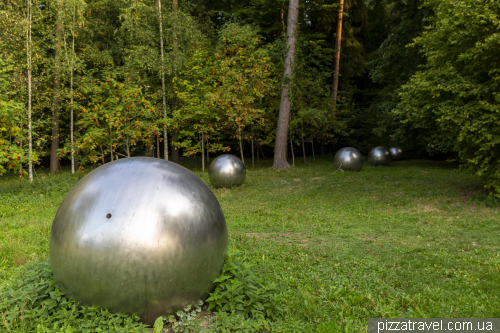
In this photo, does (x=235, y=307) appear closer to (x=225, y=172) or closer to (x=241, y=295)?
(x=241, y=295)

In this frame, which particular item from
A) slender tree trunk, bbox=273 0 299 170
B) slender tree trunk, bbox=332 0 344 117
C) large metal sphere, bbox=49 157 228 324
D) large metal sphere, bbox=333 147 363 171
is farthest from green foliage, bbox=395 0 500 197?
slender tree trunk, bbox=332 0 344 117

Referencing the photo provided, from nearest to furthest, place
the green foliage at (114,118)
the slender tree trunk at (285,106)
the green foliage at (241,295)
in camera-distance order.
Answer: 1. the green foliage at (241,295)
2. the green foliage at (114,118)
3. the slender tree trunk at (285,106)

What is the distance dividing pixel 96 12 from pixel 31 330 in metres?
27.1

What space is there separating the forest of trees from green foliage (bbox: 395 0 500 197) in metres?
0.05

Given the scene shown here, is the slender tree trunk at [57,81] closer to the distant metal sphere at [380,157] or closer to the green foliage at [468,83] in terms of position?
the green foliage at [468,83]

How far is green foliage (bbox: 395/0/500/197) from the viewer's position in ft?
34.0

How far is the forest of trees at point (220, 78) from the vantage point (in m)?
11.5

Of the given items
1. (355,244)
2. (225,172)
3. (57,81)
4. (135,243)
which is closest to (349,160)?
(225,172)

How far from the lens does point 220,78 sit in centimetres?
2330

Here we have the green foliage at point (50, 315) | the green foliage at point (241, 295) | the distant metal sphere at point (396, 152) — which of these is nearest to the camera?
the green foliage at point (50, 315)

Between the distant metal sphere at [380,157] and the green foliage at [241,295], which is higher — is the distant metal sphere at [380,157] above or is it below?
below

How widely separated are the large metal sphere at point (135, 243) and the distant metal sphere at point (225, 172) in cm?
1141

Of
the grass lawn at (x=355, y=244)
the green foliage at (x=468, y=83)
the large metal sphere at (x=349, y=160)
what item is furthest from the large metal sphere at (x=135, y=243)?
the large metal sphere at (x=349, y=160)

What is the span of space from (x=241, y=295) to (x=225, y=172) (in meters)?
11.4
